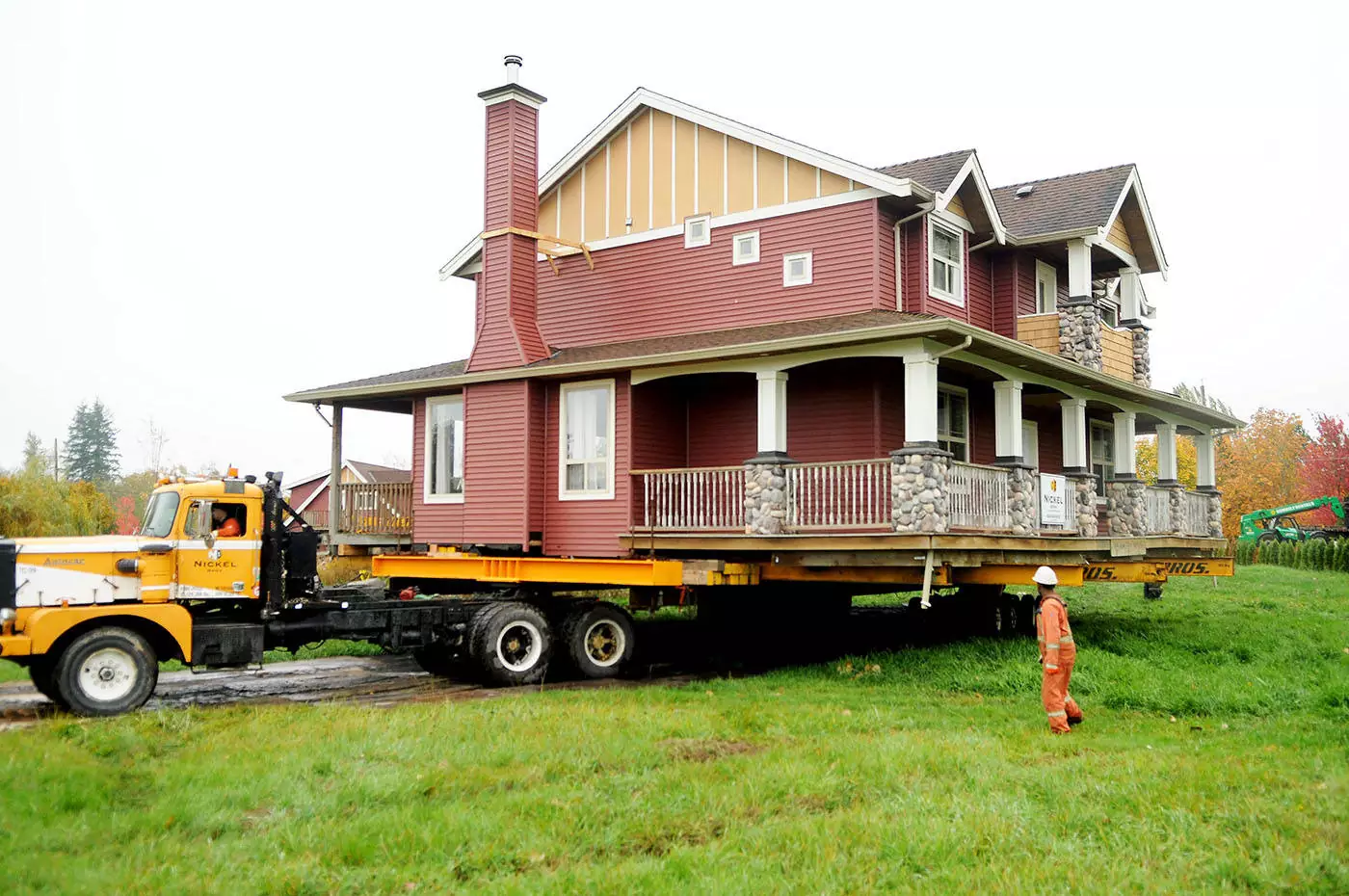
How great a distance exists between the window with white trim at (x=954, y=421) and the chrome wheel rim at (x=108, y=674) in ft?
41.4

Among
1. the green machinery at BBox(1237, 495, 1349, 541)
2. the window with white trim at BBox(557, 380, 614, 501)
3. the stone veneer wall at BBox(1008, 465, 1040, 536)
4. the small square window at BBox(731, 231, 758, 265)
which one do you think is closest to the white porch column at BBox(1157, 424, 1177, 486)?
the stone veneer wall at BBox(1008, 465, 1040, 536)

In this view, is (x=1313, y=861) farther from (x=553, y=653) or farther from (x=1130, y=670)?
(x=553, y=653)

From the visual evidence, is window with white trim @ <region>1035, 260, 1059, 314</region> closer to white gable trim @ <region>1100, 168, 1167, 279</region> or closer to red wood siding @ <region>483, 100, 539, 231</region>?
white gable trim @ <region>1100, 168, 1167, 279</region>

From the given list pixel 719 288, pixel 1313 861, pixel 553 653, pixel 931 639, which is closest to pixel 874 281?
pixel 719 288

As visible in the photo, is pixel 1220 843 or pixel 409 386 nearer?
pixel 1220 843

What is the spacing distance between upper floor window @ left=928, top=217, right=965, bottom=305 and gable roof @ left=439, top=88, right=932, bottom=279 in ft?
3.53

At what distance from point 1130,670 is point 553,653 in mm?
7790

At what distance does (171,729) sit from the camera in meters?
11.5

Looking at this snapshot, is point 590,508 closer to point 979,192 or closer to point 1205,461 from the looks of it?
point 979,192

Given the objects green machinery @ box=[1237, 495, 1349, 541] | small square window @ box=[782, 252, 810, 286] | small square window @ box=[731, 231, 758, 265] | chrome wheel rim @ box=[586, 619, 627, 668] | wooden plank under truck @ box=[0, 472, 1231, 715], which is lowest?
chrome wheel rim @ box=[586, 619, 627, 668]

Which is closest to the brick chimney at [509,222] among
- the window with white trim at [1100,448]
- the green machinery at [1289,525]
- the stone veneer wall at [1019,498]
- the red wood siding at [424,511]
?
the red wood siding at [424,511]

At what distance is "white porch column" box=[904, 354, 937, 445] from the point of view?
50.7 ft

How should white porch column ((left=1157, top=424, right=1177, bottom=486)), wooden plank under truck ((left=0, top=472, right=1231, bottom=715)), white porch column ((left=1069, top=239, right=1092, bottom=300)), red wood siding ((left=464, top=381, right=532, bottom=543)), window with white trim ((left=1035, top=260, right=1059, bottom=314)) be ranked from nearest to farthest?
1. wooden plank under truck ((left=0, top=472, right=1231, bottom=715))
2. red wood siding ((left=464, top=381, right=532, bottom=543))
3. white porch column ((left=1069, top=239, right=1092, bottom=300))
4. window with white trim ((left=1035, top=260, right=1059, bottom=314))
5. white porch column ((left=1157, top=424, right=1177, bottom=486))

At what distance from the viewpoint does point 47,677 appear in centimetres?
1257
